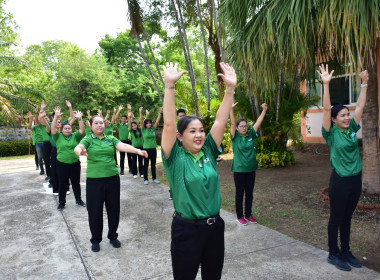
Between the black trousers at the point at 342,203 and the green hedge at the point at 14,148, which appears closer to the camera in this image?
the black trousers at the point at 342,203

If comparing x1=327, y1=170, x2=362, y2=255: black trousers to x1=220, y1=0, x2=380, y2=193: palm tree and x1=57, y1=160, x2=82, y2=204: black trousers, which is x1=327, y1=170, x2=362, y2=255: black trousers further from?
x1=57, y1=160, x2=82, y2=204: black trousers

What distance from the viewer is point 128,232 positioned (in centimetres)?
486

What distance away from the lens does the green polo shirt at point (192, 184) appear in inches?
87.3

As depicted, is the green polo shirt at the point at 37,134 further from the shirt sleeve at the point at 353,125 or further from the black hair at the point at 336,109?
the shirt sleeve at the point at 353,125

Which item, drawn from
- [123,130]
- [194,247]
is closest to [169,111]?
[194,247]

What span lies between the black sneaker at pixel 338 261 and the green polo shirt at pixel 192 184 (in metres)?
1.99

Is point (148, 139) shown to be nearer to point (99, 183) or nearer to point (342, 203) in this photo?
point (99, 183)

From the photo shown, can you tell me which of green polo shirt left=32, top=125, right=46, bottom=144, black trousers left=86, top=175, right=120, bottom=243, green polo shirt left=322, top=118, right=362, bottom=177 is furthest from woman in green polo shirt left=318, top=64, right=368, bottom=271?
green polo shirt left=32, top=125, right=46, bottom=144

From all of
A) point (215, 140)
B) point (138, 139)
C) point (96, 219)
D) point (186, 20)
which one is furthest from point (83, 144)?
point (186, 20)

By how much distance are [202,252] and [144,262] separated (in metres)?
1.73

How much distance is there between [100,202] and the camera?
4188mm

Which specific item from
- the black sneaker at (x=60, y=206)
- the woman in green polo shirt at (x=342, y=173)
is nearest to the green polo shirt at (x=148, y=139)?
the black sneaker at (x=60, y=206)

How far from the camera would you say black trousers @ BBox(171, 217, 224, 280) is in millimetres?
2195

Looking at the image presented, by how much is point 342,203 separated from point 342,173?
33cm
